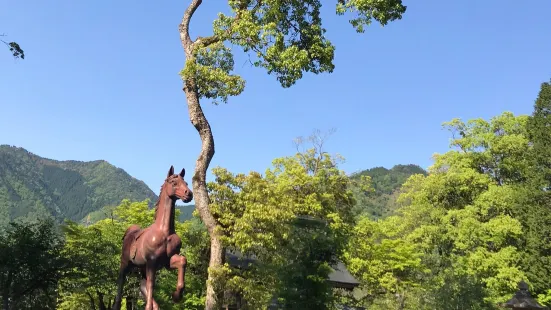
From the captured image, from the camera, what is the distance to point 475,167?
31.8 meters

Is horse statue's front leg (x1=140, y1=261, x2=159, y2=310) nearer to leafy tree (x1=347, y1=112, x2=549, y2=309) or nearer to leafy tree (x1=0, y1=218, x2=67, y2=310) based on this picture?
leafy tree (x1=0, y1=218, x2=67, y2=310)

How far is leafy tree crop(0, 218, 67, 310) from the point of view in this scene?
1686cm

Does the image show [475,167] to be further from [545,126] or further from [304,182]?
[304,182]

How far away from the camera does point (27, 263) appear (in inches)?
674

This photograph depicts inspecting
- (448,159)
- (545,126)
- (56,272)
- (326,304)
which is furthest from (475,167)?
(56,272)

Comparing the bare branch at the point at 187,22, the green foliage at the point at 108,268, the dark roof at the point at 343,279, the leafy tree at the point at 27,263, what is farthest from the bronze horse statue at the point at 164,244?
the dark roof at the point at 343,279

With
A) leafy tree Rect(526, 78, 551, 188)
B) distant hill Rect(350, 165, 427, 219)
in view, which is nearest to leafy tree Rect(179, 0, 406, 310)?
leafy tree Rect(526, 78, 551, 188)

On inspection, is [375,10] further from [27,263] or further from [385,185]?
[385,185]

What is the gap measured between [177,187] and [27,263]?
12025 millimetres

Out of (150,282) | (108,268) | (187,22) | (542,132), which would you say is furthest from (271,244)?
(542,132)

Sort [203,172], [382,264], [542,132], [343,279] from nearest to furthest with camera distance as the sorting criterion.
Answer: [203,172] → [343,279] → [542,132] → [382,264]

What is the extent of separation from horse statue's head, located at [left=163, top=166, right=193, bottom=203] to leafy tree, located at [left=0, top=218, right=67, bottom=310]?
37.8 feet

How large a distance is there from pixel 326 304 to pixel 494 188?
1737 centimetres

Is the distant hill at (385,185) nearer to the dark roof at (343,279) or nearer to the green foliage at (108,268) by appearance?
the dark roof at (343,279)
